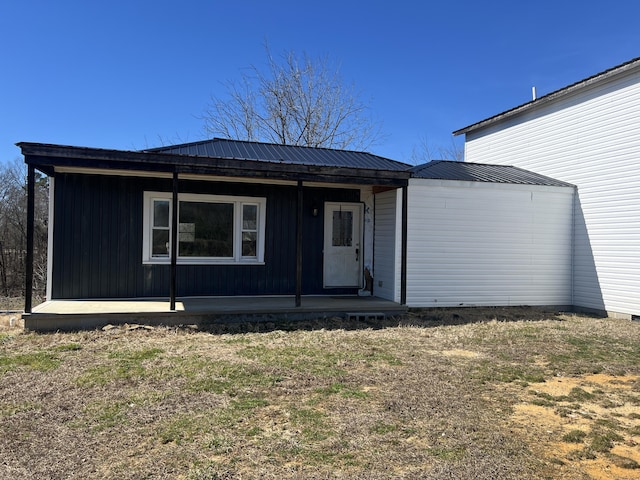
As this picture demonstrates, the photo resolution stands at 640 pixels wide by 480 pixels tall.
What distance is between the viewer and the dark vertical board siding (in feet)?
28.0

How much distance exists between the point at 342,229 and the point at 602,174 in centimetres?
566

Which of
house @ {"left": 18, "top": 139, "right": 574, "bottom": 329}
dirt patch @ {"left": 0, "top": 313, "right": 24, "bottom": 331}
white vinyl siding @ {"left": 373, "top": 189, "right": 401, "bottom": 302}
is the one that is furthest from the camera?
white vinyl siding @ {"left": 373, "top": 189, "right": 401, "bottom": 302}

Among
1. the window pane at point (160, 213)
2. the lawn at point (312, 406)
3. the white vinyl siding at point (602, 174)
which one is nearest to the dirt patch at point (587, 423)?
the lawn at point (312, 406)

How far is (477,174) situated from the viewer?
1051cm

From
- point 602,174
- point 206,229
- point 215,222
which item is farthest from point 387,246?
point 602,174

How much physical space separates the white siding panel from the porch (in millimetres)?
1274

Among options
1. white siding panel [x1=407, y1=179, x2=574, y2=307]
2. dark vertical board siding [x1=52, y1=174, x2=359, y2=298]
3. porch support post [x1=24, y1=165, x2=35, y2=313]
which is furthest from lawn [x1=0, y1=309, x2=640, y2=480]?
white siding panel [x1=407, y1=179, x2=574, y2=307]

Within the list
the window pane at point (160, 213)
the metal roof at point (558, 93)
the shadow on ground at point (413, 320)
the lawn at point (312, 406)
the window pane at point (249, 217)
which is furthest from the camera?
the window pane at point (249, 217)

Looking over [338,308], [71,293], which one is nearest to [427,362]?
[338,308]

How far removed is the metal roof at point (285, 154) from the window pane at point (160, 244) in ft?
5.71

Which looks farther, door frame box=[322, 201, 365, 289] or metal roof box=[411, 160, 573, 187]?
door frame box=[322, 201, 365, 289]

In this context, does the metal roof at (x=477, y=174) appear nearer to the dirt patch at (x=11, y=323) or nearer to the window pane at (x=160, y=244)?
the window pane at (x=160, y=244)

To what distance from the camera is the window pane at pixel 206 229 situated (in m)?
9.29

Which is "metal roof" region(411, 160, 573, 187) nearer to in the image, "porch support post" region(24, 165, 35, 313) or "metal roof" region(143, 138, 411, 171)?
"metal roof" region(143, 138, 411, 171)
